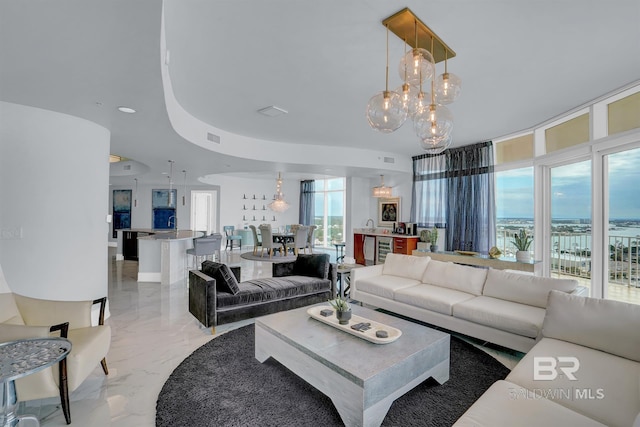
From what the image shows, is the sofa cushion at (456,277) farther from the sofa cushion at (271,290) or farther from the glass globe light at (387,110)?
the glass globe light at (387,110)

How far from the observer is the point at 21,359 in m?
1.67

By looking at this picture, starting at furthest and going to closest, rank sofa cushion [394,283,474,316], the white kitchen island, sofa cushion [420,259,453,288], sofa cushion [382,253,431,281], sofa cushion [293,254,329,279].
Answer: the white kitchen island → sofa cushion [293,254,329,279] → sofa cushion [382,253,431,281] → sofa cushion [420,259,453,288] → sofa cushion [394,283,474,316]

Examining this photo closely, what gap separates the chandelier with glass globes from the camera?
92.3 inches

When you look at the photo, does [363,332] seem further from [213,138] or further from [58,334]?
[213,138]

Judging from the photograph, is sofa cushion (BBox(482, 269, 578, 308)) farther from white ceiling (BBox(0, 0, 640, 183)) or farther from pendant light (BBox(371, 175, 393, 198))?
pendant light (BBox(371, 175, 393, 198))

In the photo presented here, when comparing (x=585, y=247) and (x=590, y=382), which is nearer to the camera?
(x=590, y=382)

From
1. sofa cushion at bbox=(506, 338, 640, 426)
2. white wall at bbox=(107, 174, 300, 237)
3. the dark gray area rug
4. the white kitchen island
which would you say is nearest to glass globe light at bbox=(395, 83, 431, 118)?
sofa cushion at bbox=(506, 338, 640, 426)

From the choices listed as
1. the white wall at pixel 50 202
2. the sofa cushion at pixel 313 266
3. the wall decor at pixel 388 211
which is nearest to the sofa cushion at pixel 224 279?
the sofa cushion at pixel 313 266

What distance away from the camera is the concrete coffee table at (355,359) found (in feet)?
6.30

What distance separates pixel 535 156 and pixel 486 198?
1.20 meters

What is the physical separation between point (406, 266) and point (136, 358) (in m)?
3.55

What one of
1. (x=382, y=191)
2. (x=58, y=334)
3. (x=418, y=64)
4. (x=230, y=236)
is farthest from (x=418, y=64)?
(x=230, y=236)

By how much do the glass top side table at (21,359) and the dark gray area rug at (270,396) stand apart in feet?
2.62

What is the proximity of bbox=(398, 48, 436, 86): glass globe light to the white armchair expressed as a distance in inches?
123
